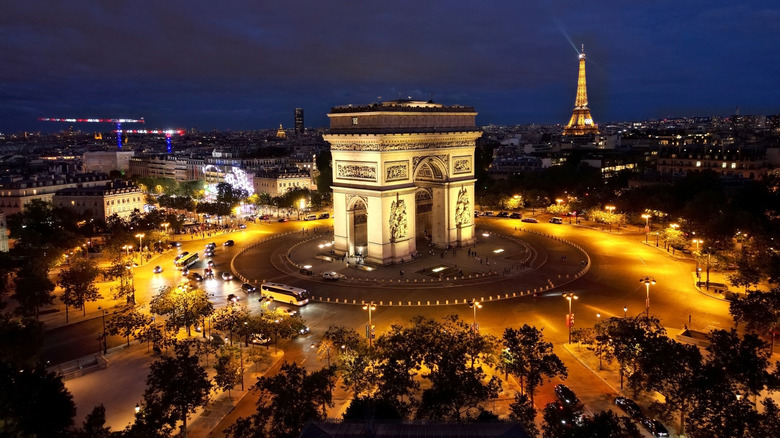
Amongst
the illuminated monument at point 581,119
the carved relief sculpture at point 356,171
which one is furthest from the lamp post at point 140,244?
the illuminated monument at point 581,119

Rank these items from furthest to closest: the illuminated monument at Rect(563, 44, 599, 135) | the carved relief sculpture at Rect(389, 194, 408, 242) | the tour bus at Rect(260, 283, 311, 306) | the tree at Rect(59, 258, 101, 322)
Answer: the illuminated monument at Rect(563, 44, 599, 135) < the carved relief sculpture at Rect(389, 194, 408, 242) < the tour bus at Rect(260, 283, 311, 306) < the tree at Rect(59, 258, 101, 322)

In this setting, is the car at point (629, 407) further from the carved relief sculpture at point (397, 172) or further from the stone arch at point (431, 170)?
the stone arch at point (431, 170)

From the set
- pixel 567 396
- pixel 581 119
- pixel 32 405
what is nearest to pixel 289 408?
pixel 32 405

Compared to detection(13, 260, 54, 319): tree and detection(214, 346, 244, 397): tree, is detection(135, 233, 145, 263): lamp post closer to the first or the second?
detection(13, 260, 54, 319): tree

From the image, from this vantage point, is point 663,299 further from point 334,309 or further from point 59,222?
point 59,222

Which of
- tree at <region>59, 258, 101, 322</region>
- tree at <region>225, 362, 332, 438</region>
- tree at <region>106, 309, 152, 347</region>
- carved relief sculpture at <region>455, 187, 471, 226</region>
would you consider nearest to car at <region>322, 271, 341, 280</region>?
tree at <region>106, 309, 152, 347</region>

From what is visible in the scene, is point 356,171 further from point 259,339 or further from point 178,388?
point 178,388

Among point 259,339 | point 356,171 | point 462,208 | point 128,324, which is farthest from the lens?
point 462,208
